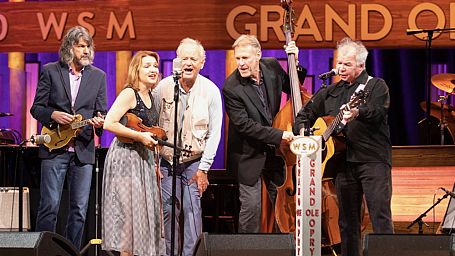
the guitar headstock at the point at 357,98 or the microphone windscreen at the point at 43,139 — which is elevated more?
the guitar headstock at the point at 357,98

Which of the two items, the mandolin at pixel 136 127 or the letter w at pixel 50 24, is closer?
the mandolin at pixel 136 127

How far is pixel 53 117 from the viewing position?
24.5ft

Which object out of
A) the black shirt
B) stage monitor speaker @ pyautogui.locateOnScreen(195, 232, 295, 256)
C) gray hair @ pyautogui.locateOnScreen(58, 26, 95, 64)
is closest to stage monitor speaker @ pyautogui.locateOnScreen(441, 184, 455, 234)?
the black shirt

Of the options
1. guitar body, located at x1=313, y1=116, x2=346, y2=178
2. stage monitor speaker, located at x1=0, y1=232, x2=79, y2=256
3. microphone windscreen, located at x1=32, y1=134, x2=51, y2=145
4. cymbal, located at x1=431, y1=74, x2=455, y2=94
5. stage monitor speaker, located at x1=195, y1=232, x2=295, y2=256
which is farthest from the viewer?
cymbal, located at x1=431, y1=74, x2=455, y2=94

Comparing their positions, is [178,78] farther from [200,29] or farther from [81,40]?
[200,29]

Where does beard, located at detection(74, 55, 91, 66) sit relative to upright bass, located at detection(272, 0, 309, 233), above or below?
above

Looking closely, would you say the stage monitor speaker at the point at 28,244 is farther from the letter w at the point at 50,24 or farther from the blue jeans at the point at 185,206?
the letter w at the point at 50,24

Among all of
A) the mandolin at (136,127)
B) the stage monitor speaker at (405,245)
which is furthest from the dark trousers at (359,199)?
the mandolin at (136,127)

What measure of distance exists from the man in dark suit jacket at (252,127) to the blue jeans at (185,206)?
13.9 inches

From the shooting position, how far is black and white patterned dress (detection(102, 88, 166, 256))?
6.78 m

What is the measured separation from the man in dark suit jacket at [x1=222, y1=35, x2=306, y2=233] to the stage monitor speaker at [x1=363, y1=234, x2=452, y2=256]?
157 cm

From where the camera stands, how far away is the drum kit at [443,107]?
988cm

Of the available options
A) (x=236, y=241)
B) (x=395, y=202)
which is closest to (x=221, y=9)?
(x=395, y=202)

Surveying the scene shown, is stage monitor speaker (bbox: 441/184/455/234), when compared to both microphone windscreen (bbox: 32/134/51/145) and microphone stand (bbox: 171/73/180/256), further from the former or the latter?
microphone windscreen (bbox: 32/134/51/145)
